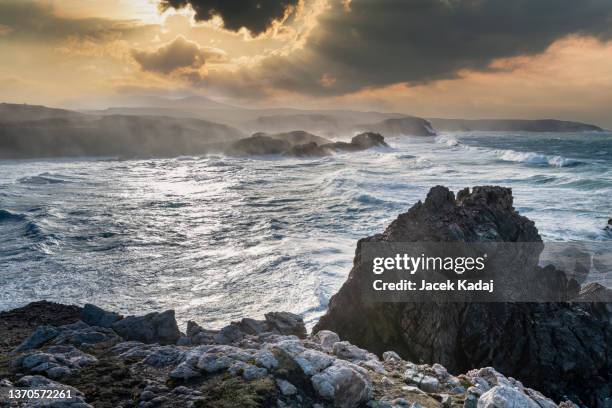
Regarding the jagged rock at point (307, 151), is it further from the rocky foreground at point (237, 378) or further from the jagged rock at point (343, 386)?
the jagged rock at point (343, 386)

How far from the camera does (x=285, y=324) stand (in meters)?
12.4

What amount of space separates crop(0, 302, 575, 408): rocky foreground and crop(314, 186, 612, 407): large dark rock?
2588 mm

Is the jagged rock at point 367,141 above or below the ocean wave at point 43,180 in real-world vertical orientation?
above

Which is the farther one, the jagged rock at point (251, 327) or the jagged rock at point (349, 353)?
the jagged rock at point (251, 327)

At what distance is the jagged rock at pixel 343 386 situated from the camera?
7379 mm

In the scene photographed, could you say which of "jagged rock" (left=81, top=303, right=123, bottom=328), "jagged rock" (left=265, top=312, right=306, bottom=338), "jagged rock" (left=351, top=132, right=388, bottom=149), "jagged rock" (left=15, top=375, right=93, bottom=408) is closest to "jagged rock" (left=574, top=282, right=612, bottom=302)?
"jagged rock" (left=265, top=312, right=306, bottom=338)

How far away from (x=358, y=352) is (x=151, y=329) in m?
5.39

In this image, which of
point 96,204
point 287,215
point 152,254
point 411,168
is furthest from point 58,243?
point 411,168

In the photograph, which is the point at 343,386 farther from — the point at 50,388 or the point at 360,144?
the point at 360,144

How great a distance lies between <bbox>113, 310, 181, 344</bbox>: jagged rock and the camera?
36.8 ft

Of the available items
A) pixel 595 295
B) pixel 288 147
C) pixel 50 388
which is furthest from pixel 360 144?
pixel 50 388

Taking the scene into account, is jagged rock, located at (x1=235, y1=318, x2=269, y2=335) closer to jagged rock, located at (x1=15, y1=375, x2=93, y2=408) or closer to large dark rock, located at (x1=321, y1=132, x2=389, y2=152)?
jagged rock, located at (x1=15, y1=375, x2=93, y2=408)

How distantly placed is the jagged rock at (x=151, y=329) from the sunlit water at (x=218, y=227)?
189 inches

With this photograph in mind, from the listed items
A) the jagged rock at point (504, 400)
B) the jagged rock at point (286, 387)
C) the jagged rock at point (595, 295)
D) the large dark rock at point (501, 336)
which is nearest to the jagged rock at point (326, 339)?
the large dark rock at point (501, 336)
